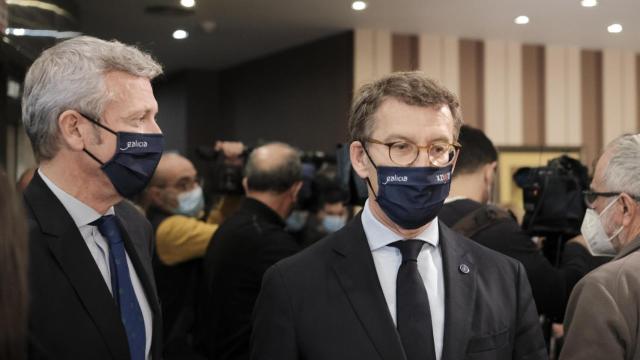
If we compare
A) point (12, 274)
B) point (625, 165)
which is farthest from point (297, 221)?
point (12, 274)

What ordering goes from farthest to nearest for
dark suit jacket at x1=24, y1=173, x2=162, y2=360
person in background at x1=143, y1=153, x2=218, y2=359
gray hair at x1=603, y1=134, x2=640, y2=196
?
person in background at x1=143, y1=153, x2=218, y2=359, gray hair at x1=603, y1=134, x2=640, y2=196, dark suit jacket at x1=24, y1=173, x2=162, y2=360

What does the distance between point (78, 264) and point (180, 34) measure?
16.2ft

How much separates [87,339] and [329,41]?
5.32 metres

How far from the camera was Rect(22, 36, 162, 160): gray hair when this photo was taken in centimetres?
159

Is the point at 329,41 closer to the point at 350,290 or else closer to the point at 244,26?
the point at 244,26

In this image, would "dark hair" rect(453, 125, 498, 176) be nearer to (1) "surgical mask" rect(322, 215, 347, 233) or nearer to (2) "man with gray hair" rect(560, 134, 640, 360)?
(2) "man with gray hair" rect(560, 134, 640, 360)

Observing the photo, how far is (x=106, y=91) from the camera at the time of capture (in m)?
1.62

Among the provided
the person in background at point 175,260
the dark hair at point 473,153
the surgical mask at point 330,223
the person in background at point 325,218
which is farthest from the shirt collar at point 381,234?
the surgical mask at point 330,223

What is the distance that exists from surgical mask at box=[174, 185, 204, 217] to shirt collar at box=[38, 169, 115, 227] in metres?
1.94

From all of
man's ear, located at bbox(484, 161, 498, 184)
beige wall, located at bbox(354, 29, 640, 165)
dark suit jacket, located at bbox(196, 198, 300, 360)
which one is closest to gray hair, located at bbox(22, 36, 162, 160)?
dark suit jacket, located at bbox(196, 198, 300, 360)

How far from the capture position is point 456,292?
1563 mm

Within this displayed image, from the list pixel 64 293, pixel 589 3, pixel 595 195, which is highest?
pixel 589 3

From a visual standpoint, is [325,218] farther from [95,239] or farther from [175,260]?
[95,239]

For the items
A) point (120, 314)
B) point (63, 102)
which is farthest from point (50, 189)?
point (120, 314)
